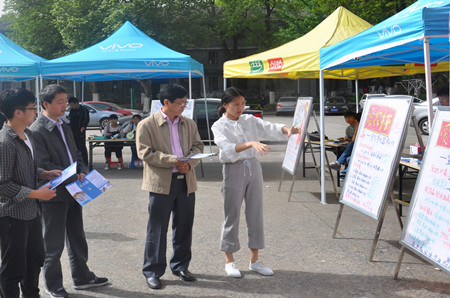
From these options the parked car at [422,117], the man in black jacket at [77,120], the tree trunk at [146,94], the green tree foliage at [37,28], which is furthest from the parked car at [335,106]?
the man in black jacket at [77,120]

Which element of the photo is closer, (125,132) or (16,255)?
(16,255)

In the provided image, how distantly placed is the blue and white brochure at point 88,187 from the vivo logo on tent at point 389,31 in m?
3.67

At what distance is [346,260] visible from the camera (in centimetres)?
509

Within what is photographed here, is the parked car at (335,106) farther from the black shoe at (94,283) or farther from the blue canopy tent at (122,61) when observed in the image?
the black shoe at (94,283)

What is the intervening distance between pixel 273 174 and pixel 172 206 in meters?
6.49

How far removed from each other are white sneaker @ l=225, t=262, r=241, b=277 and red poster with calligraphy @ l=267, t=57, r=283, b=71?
17.5ft

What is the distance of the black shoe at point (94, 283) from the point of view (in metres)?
4.39

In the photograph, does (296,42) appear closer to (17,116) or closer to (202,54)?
(17,116)

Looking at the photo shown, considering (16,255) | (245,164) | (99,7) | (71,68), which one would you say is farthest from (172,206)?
(99,7)

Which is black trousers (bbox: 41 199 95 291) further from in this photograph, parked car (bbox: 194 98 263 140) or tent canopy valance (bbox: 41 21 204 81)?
parked car (bbox: 194 98 263 140)

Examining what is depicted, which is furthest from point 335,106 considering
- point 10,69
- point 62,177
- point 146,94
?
point 62,177

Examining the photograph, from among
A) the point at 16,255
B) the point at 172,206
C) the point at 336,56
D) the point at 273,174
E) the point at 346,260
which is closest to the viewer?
the point at 16,255

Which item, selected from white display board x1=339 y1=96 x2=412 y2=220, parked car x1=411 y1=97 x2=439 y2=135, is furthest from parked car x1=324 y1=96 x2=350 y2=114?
white display board x1=339 y1=96 x2=412 y2=220

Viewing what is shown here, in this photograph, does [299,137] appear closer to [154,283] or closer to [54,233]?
[154,283]
